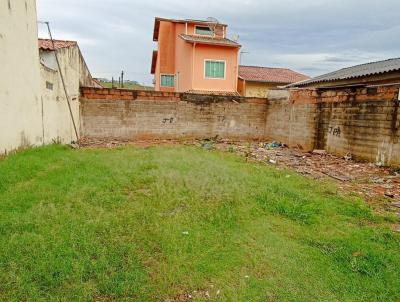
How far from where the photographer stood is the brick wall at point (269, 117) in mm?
6844

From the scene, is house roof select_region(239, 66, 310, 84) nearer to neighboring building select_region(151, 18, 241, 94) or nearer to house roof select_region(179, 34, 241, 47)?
neighboring building select_region(151, 18, 241, 94)

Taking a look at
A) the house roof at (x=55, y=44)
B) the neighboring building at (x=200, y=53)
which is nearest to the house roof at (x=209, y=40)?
the neighboring building at (x=200, y=53)

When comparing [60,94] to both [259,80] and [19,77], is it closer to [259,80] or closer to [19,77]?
[19,77]

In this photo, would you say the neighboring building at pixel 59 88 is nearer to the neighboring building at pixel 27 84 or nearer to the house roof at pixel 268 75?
the neighboring building at pixel 27 84

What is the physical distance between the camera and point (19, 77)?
5.55 meters

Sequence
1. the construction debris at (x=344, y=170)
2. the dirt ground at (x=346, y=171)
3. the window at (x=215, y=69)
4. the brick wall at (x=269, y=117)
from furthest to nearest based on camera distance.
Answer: the window at (x=215, y=69) → the brick wall at (x=269, y=117) → the construction debris at (x=344, y=170) → the dirt ground at (x=346, y=171)

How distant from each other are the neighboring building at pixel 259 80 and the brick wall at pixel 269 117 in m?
6.54

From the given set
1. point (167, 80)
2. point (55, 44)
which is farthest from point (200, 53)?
point (55, 44)

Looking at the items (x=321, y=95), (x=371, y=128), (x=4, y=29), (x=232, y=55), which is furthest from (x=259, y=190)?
(x=232, y=55)

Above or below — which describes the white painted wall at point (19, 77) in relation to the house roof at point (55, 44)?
below

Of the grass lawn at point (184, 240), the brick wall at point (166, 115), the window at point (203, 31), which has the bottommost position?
the grass lawn at point (184, 240)

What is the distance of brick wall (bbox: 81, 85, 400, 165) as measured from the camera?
22.5ft

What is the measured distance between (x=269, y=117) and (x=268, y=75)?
8.69 meters

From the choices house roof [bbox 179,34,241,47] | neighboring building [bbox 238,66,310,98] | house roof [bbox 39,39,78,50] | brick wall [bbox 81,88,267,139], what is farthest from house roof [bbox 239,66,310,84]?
house roof [bbox 39,39,78,50]
